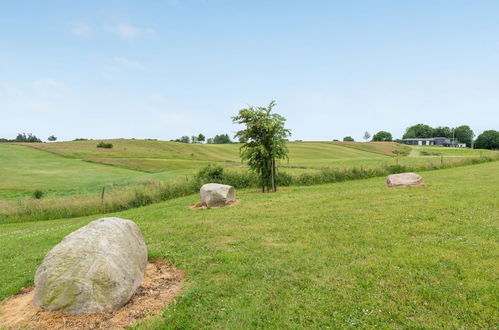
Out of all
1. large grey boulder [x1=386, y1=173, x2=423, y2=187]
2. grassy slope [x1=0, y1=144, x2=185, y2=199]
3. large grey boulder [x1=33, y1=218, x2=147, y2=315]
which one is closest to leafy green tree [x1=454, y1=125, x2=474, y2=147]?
large grey boulder [x1=386, y1=173, x2=423, y2=187]

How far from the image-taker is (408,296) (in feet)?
18.5

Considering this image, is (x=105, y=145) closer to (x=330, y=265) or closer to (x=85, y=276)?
(x=85, y=276)

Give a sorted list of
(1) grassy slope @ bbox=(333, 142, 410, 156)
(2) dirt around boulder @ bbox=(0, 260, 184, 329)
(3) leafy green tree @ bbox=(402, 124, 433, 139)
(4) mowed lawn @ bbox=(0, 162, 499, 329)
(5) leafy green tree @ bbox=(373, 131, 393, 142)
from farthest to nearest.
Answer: (3) leafy green tree @ bbox=(402, 124, 433, 139)
(5) leafy green tree @ bbox=(373, 131, 393, 142)
(1) grassy slope @ bbox=(333, 142, 410, 156)
(4) mowed lawn @ bbox=(0, 162, 499, 329)
(2) dirt around boulder @ bbox=(0, 260, 184, 329)

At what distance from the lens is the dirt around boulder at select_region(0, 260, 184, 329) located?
5.16 m

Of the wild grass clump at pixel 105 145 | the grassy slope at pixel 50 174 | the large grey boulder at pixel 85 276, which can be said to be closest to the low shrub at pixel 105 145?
the wild grass clump at pixel 105 145

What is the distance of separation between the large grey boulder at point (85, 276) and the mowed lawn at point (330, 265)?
3.07ft

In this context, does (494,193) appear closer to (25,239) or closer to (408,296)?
(408,296)

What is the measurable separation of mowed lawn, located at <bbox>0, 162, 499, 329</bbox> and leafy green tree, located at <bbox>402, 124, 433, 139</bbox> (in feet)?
569

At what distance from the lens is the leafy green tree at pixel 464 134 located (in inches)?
5591

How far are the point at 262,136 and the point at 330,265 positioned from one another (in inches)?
563

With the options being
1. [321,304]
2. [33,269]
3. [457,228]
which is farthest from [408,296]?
[33,269]

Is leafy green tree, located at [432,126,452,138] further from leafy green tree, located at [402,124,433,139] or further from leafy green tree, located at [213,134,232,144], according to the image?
leafy green tree, located at [213,134,232,144]

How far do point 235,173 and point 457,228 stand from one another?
18627 mm

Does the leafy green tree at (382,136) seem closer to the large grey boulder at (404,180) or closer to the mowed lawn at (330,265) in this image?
the large grey boulder at (404,180)
